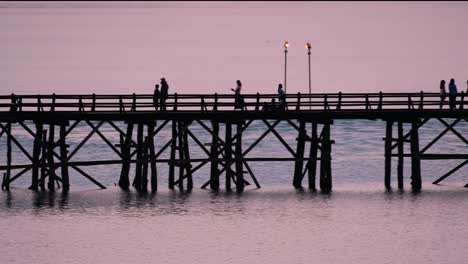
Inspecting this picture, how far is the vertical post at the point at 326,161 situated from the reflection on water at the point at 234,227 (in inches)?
28.5

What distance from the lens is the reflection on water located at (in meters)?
39.7

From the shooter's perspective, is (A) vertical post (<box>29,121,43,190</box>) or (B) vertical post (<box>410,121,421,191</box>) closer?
(A) vertical post (<box>29,121,43,190</box>)

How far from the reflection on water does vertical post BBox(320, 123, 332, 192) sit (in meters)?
0.72

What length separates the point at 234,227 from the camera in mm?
44344

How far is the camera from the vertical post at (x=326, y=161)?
53.0 meters

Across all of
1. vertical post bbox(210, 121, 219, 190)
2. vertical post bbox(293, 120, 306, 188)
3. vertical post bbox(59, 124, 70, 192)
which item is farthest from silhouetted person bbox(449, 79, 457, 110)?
vertical post bbox(59, 124, 70, 192)

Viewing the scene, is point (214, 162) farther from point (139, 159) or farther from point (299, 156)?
point (299, 156)

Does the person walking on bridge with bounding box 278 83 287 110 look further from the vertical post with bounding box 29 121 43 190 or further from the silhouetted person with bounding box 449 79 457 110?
the vertical post with bounding box 29 121 43 190

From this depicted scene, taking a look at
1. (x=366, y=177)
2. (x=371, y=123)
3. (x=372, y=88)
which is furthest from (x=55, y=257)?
(x=372, y=88)

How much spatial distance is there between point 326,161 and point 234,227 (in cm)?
962

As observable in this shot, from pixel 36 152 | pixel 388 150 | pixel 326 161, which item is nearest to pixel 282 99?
pixel 326 161

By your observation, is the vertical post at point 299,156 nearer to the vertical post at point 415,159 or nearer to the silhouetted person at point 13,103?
the vertical post at point 415,159

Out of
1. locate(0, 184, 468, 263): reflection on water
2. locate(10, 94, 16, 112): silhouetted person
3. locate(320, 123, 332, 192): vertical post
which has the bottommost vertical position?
locate(0, 184, 468, 263): reflection on water

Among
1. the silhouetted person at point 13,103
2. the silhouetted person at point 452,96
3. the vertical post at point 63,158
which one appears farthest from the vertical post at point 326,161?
the silhouetted person at point 13,103
